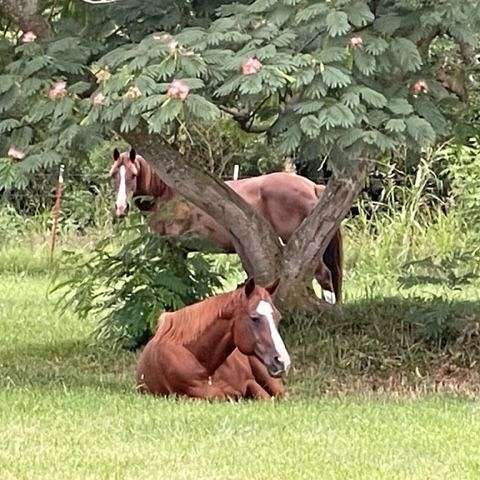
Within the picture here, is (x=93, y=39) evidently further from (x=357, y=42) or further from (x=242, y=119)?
(x=357, y=42)

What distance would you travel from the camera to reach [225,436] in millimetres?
7441

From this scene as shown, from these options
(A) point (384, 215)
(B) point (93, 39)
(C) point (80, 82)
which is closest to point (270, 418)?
(C) point (80, 82)

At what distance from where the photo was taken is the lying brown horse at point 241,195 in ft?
43.2

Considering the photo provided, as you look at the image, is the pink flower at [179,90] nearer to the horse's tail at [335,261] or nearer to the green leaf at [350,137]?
the green leaf at [350,137]

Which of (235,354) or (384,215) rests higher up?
(235,354)

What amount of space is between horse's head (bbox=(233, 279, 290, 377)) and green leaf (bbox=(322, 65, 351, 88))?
1.37 m

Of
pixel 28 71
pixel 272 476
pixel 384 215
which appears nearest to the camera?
pixel 272 476

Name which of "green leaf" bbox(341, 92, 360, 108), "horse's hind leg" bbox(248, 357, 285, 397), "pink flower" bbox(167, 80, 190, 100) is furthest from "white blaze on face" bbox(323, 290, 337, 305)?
"pink flower" bbox(167, 80, 190, 100)

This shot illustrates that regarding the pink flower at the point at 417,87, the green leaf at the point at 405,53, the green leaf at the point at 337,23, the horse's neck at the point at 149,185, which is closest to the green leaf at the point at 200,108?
the green leaf at the point at 337,23

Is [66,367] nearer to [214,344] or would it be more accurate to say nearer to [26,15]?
[214,344]

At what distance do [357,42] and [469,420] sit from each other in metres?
2.40

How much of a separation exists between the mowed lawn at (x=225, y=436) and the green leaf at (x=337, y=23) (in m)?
2.32

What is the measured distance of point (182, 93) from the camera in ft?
26.4

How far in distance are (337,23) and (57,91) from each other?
1.86 m
